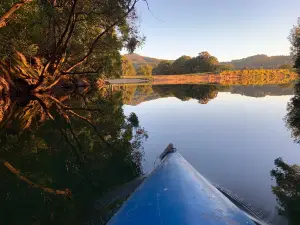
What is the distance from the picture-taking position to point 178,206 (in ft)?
10.3

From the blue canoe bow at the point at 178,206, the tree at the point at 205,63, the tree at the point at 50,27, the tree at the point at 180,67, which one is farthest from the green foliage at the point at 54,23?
the tree at the point at 180,67

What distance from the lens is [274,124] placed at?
13.5m

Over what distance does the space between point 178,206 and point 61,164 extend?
17.4ft

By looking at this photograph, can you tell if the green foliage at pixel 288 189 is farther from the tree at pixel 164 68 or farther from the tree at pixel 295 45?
the tree at pixel 164 68

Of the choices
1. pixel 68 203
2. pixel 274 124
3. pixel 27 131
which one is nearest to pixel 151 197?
pixel 68 203

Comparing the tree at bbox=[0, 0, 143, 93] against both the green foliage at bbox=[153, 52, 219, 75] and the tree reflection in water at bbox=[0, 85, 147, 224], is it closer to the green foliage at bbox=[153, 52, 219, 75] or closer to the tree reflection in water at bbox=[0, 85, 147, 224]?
the tree reflection in water at bbox=[0, 85, 147, 224]

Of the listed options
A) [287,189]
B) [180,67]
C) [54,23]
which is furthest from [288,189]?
[180,67]

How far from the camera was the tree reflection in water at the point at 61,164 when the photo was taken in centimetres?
496

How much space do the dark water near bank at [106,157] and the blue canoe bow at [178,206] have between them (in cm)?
144

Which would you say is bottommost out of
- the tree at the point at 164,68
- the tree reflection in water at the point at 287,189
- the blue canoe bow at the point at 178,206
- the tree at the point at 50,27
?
the tree reflection in water at the point at 287,189

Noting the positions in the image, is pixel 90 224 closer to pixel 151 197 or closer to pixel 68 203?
pixel 68 203

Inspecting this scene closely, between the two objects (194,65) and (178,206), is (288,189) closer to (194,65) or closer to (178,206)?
(178,206)

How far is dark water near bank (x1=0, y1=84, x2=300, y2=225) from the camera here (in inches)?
202

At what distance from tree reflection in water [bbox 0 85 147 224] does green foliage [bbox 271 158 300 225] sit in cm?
343
